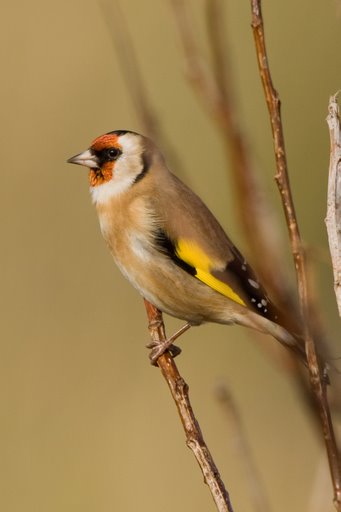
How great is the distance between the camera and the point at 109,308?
6098 millimetres

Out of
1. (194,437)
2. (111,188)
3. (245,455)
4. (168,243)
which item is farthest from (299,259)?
(111,188)

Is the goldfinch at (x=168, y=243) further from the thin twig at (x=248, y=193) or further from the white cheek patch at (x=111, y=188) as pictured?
the thin twig at (x=248, y=193)

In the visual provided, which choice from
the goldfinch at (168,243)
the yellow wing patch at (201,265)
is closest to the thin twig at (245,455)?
the goldfinch at (168,243)

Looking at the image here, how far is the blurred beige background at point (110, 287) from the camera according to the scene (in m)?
5.45

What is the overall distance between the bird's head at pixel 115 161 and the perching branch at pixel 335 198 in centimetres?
202

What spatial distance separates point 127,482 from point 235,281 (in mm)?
2284

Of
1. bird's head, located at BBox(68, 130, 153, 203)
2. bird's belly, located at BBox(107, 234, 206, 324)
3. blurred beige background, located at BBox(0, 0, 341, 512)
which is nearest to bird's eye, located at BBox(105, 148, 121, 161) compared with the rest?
bird's head, located at BBox(68, 130, 153, 203)

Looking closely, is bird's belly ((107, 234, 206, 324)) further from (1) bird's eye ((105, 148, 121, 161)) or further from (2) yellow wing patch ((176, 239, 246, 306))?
(1) bird's eye ((105, 148, 121, 161))

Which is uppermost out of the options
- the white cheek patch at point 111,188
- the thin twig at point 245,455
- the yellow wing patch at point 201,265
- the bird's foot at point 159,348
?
the white cheek patch at point 111,188

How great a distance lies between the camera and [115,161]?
12.4ft

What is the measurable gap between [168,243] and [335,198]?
6.05ft

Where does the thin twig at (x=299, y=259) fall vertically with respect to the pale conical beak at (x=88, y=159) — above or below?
below

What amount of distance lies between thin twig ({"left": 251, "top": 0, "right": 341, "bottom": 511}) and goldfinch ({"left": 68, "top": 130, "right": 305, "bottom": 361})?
1.76 m

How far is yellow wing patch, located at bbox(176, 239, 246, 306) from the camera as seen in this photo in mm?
3393
